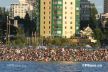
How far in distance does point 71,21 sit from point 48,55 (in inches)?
2117

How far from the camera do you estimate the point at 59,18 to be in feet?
497

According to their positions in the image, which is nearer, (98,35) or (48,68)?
(48,68)

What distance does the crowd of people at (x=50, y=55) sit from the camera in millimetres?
98250

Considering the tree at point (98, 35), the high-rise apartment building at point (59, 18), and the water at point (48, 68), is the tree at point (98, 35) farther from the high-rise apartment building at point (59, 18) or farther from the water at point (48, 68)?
the water at point (48, 68)

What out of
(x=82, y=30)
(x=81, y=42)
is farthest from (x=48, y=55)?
(x=82, y=30)

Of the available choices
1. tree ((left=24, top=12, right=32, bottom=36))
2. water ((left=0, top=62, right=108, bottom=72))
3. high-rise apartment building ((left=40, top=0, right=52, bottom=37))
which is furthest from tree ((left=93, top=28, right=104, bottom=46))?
water ((left=0, top=62, right=108, bottom=72))

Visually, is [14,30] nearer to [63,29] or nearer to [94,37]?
[63,29]

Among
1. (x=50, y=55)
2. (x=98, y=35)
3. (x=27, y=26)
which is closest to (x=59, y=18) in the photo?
(x=98, y=35)

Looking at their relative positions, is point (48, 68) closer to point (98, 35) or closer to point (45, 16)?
point (98, 35)

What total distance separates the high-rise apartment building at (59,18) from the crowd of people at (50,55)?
152 ft

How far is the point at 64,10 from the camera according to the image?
501ft

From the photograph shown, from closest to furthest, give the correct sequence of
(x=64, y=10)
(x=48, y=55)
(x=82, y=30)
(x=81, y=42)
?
1. (x=48, y=55)
2. (x=81, y=42)
3. (x=64, y=10)
4. (x=82, y=30)

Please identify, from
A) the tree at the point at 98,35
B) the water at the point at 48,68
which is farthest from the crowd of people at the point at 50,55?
the tree at the point at 98,35

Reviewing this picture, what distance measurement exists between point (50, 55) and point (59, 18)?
5229cm
